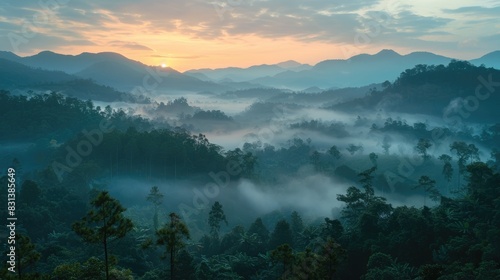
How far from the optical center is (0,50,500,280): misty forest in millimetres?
27484

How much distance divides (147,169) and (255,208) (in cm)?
2328

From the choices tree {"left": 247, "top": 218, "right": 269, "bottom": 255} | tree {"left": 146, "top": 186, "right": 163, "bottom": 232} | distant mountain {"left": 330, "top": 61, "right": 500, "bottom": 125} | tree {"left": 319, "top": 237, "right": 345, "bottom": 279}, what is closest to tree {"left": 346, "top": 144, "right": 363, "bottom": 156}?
distant mountain {"left": 330, "top": 61, "right": 500, "bottom": 125}

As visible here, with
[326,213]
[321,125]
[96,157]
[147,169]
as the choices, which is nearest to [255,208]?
[326,213]

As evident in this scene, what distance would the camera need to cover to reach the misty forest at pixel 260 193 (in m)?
27.5

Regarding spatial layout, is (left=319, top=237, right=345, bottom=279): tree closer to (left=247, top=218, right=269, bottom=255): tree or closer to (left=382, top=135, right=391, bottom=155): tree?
(left=247, top=218, right=269, bottom=255): tree

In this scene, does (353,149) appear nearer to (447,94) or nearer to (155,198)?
(155,198)

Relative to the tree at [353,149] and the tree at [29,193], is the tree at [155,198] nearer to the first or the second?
the tree at [29,193]

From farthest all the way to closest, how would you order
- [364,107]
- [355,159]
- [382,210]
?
[364,107] < [355,159] < [382,210]

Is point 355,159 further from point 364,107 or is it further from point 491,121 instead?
point 364,107

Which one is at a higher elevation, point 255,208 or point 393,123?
point 393,123

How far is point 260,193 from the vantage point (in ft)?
260

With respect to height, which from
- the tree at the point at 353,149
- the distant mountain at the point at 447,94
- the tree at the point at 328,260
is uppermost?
the distant mountain at the point at 447,94

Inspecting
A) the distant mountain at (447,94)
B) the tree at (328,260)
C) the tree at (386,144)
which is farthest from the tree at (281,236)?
the distant mountain at (447,94)

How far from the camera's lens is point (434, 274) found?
78.0 ft
